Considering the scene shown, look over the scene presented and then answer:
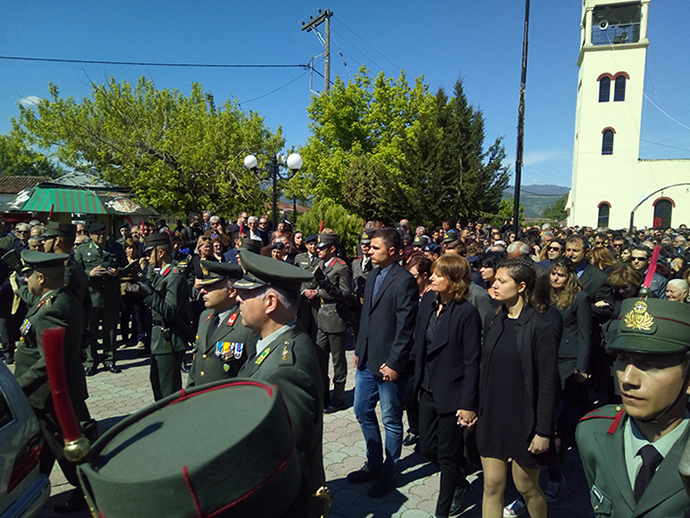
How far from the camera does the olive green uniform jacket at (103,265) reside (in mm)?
7980

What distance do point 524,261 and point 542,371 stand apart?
2.64 ft

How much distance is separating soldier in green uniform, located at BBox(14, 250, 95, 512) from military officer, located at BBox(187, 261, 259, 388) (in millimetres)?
1011

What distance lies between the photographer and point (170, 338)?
4.82 meters

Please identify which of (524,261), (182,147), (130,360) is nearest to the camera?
(524,261)

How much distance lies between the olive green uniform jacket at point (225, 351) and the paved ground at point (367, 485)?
1.53 metres

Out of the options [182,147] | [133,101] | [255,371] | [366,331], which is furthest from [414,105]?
[255,371]

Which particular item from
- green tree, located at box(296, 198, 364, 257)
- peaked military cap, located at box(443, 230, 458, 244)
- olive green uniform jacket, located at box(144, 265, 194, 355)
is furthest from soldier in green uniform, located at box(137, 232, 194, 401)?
green tree, located at box(296, 198, 364, 257)

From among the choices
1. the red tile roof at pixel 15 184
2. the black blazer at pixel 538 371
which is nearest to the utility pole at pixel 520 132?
the black blazer at pixel 538 371

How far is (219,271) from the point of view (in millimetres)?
3742

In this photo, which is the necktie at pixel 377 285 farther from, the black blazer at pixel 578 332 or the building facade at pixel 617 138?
the building facade at pixel 617 138

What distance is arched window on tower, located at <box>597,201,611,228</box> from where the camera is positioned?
129 ft

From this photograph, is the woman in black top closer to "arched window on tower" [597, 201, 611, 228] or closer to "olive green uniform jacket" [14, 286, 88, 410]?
"olive green uniform jacket" [14, 286, 88, 410]

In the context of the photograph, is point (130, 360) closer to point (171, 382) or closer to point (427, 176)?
point (171, 382)

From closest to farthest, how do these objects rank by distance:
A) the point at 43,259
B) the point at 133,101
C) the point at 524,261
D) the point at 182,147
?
the point at 524,261, the point at 43,259, the point at 182,147, the point at 133,101
